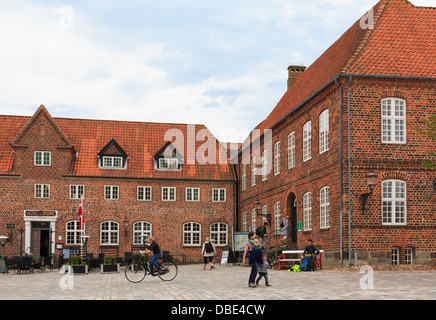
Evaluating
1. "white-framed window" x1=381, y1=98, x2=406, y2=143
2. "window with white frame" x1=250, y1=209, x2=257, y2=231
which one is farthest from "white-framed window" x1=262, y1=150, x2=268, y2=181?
"white-framed window" x1=381, y1=98, x2=406, y2=143

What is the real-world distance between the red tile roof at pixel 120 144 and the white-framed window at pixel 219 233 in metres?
3.39

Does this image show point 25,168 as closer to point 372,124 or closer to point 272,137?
A: point 272,137

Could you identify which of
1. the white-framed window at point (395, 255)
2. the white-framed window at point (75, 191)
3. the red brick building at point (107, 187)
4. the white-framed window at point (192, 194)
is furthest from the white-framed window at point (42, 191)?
the white-framed window at point (395, 255)

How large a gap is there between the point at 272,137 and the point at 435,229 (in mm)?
12437

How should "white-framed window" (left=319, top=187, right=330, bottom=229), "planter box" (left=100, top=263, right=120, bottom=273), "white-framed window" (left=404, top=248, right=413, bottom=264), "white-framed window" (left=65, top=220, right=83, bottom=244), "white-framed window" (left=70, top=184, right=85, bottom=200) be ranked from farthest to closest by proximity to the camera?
"white-framed window" (left=70, top=184, right=85, bottom=200) < "white-framed window" (left=65, top=220, right=83, bottom=244) < "planter box" (left=100, top=263, right=120, bottom=273) < "white-framed window" (left=319, top=187, right=330, bottom=229) < "white-framed window" (left=404, top=248, right=413, bottom=264)

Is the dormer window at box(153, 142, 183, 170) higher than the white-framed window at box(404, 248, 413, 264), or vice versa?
the dormer window at box(153, 142, 183, 170)

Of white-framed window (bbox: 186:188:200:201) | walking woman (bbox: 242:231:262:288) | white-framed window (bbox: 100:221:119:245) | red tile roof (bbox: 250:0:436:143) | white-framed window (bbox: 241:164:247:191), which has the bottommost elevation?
white-framed window (bbox: 100:221:119:245)

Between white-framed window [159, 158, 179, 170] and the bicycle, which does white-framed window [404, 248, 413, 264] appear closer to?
the bicycle

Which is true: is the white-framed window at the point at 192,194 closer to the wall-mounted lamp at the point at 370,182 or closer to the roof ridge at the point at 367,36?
the roof ridge at the point at 367,36

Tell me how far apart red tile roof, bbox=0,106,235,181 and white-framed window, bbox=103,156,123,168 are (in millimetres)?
486

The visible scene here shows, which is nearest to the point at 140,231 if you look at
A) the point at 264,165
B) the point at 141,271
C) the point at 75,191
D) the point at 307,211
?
the point at 75,191

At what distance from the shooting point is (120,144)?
41.8m

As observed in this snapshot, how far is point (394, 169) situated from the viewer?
22.8 m

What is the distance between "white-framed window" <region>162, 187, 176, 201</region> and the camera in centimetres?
4041
